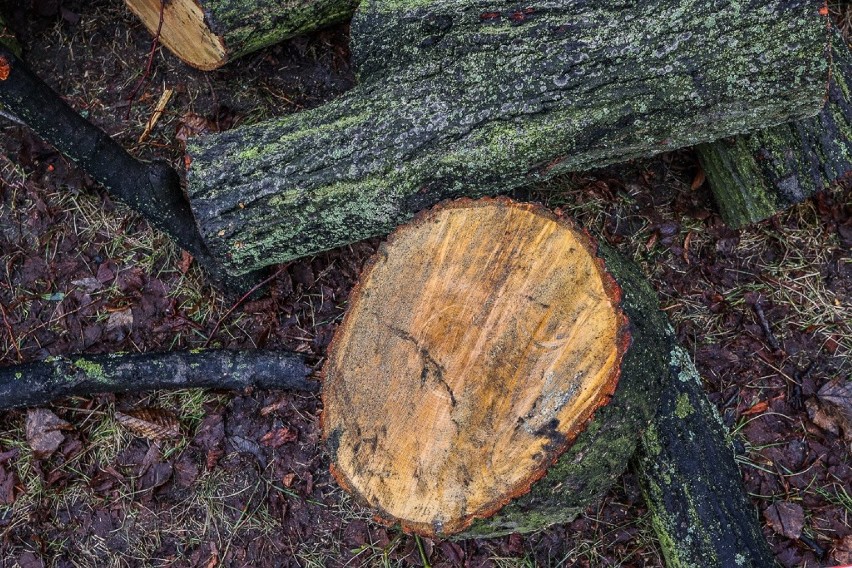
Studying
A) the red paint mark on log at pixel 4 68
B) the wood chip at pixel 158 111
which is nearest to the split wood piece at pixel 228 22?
the wood chip at pixel 158 111

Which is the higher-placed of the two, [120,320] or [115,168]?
[115,168]

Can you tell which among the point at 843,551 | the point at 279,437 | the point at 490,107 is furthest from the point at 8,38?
the point at 843,551

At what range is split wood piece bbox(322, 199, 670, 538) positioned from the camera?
1912 millimetres

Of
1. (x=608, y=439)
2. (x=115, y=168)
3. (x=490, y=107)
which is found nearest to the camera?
(x=608, y=439)

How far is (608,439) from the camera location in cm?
209

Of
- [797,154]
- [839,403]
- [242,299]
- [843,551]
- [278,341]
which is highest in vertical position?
[242,299]

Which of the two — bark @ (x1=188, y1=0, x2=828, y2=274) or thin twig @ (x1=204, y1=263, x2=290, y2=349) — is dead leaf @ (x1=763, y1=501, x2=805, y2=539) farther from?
thin twig @ (x1=204, y1=263, x2=290, y2=349)

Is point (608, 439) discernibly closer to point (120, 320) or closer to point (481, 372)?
point (481, 372)

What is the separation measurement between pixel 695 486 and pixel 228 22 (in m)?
2.60

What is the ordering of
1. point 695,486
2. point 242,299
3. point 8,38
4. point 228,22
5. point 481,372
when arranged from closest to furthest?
point 481,372 → point 695,486 → point 228,22 → point 242,299 → point 8,38

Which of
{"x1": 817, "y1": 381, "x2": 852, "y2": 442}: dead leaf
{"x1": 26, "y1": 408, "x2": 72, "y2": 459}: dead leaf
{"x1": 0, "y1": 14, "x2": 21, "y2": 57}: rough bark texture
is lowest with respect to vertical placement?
{"x1": 817, "y1": 381, "x2": 852, "y2": 442}: dead leaf

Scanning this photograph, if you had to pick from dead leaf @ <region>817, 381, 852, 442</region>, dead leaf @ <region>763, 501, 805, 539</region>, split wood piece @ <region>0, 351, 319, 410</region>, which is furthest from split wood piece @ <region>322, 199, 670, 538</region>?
dead leaf @ <region>817, 381, 852, 442</region>

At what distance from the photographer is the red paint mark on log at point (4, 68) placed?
2335 millimetres

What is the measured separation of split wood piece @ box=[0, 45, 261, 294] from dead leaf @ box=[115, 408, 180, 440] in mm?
696
